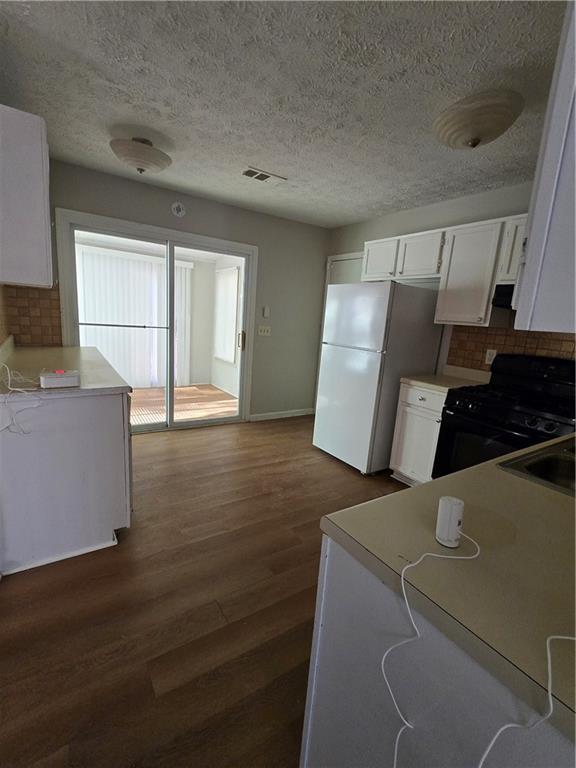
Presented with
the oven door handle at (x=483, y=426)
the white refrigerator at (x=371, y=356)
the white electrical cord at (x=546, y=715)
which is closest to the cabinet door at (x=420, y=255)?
the white refrigerator at (x=371, y=356)

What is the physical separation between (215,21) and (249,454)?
292cm

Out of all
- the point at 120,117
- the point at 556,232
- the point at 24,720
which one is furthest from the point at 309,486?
the point at 120,117

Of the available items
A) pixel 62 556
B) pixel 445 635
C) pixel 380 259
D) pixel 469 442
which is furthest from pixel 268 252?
pixel 445 635

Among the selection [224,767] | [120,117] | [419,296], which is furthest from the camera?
[419,296]

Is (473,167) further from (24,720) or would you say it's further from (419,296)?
(24,720)

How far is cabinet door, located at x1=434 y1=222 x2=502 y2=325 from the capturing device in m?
2.58

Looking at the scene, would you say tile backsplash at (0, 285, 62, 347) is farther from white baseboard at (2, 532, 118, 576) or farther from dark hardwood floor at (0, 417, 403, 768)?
white baseboard at (2, 532, 118, 576)

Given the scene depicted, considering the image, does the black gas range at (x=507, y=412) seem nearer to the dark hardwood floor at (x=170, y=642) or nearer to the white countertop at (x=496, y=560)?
the dark hardwood floor at (x=170, y=642)

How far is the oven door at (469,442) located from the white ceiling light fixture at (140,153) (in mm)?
2630

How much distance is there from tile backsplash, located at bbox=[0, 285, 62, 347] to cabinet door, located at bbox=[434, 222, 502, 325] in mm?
3352

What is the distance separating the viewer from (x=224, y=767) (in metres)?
1.07

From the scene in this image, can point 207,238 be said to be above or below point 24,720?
above

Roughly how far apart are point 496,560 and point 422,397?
211 centimetres

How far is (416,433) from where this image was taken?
2814 mm
